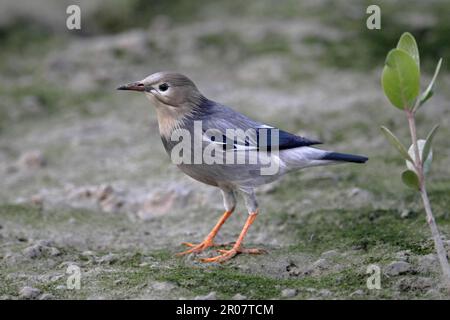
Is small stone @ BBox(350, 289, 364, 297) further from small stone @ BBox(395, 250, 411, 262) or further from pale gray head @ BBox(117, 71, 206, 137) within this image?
pale gray head @ BBox(117, 71, 206, 137)

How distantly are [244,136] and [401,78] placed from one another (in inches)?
78.6

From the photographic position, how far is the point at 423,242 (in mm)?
5738

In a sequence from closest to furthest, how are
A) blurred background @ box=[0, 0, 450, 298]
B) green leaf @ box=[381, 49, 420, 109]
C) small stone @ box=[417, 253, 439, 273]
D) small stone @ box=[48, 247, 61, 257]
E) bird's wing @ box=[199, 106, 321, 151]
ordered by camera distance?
green leaf @ box=[381, 49, 420, 109], small stone @ box=[417, 253, 439, 273], blurred background @ box=[0, 0, 450, 298], small stone @ box=[48, 247, 61, 257], bird's wing @ box=[199, 106, 321, 151]

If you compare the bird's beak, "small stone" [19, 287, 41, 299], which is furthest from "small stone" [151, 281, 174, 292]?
the bird's beak

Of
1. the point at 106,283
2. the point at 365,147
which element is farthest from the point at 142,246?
the point at 365,147

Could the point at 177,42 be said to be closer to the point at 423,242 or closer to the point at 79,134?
the point at 79,134

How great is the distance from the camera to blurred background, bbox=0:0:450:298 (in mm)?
5684

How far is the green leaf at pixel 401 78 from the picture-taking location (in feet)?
14.3

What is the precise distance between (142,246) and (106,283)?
134cm

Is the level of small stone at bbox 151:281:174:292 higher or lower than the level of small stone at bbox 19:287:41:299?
higher

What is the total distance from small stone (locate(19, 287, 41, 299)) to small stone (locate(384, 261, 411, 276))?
237cm

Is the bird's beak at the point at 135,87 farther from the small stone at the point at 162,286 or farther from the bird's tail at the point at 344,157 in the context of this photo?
the small stone at the point at 162,286

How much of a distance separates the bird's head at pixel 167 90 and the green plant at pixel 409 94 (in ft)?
7.32

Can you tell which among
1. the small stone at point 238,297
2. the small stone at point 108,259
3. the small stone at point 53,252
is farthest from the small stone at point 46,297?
the small stone at point 238,297
